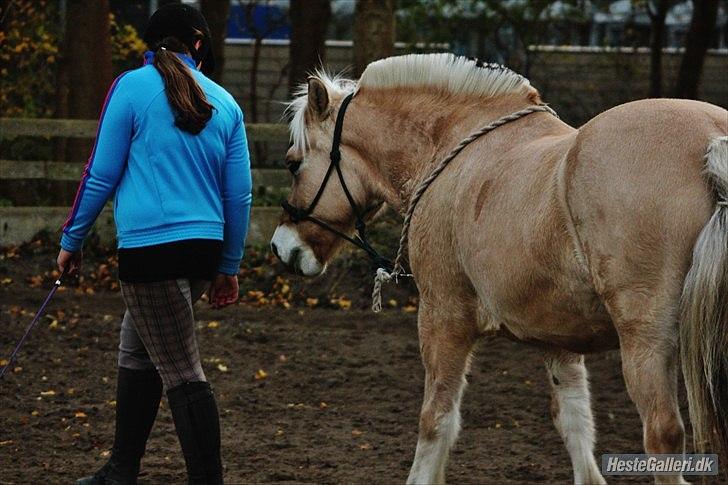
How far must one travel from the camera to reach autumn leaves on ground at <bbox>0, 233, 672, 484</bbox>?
5832 mm

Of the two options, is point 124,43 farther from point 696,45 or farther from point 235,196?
point 235,196

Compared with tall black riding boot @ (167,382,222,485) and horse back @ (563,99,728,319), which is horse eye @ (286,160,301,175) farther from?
horse back @ (563,99,728,319)

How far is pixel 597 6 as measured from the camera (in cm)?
1875

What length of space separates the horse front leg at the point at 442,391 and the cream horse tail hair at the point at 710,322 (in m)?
1.13

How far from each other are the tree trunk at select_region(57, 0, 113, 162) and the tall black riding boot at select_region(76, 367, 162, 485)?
7679mm

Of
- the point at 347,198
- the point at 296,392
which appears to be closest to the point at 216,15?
the point at 296,392

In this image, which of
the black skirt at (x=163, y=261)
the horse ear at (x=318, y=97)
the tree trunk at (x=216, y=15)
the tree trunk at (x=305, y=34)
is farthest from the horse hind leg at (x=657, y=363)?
the tree trunk at (x=216, y=15)

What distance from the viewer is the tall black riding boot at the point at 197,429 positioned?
14.8ft

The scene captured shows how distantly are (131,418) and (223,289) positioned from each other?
66 centimetres

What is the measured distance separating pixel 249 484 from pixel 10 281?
5.59m

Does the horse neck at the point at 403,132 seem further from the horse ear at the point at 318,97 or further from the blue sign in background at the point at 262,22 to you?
the blue sign in background at the point at 262,22

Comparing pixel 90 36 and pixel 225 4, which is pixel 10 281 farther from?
pixel 225 4

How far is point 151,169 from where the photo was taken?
4.36 m

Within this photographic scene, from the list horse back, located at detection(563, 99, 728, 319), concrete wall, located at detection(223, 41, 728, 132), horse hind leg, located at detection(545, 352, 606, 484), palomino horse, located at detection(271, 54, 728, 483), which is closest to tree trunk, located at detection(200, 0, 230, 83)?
concrete wall, located at detection(223, 41, 728, 132)
